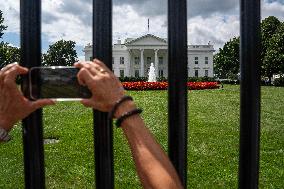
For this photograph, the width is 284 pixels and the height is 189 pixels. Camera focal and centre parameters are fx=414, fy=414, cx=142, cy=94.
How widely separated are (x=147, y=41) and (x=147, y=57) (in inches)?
210

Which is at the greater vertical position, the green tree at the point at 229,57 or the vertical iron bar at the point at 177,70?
the green tree at the point at 229,57

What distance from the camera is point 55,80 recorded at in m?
0.99

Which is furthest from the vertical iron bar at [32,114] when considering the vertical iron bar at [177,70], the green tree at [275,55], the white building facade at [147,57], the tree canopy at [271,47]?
the white building facade at [147,57]

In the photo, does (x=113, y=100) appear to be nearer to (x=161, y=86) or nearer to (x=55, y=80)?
(x=55, y=80)

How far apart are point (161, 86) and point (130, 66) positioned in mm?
56586

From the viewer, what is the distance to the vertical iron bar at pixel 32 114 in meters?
0.99

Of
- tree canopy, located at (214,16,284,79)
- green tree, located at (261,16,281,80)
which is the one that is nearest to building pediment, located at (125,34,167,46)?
tree canopy, located at (214,16,284,79)

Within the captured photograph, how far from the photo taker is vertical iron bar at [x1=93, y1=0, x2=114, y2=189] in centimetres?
103

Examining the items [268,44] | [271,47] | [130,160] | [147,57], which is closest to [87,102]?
[130,160]

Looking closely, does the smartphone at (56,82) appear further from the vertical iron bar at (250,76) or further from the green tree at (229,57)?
the green tree at (229,57)

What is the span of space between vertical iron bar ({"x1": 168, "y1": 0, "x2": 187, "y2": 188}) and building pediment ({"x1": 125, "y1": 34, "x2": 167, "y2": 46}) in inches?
3180

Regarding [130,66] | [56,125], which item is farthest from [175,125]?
[130,66]

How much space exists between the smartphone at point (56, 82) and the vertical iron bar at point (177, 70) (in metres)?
0.23

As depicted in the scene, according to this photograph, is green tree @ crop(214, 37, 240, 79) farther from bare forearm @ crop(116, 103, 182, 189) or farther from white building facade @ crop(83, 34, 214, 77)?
bare forearm @ crop(116, 103, 182, 189)
